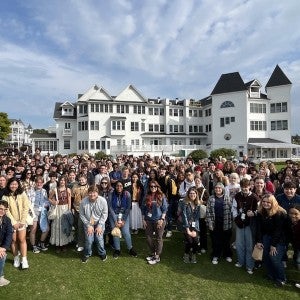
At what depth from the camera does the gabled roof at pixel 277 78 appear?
46700mm

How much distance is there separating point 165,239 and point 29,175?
4283 millimetres

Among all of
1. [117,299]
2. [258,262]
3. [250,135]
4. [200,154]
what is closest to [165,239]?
[258,262]

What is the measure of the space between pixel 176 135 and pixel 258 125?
13755 millimetres

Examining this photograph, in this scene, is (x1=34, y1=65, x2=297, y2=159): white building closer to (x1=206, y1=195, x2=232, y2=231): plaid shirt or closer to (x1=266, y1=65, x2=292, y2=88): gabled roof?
(x1=266, y1=65, x2=292, y2=88): gabled roof

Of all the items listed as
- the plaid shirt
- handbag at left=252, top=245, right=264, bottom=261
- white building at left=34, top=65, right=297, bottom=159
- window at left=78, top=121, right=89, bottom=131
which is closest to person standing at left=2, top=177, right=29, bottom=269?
the plaid shirt

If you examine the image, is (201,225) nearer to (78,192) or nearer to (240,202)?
(240,202)

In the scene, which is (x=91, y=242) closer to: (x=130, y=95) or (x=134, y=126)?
(x=134, y=126)

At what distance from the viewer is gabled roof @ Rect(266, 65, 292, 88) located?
46.7 metres

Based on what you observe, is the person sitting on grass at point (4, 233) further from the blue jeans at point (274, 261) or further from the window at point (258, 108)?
the window at point (258, 108)

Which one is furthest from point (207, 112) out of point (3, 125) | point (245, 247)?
point (245, 247)

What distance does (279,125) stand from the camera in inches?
1859

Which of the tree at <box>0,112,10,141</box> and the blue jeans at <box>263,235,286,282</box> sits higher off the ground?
the tree at <box>0,112,10,141</box>

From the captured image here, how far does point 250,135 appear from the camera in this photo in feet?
152

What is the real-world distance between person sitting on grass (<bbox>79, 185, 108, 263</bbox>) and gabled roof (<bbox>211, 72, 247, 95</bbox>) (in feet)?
141
